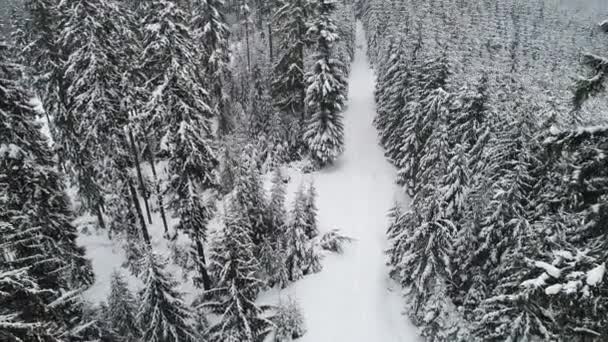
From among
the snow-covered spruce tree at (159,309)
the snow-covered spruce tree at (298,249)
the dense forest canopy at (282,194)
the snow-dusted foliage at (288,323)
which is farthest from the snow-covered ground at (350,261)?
the snow-covered spruce tree at (159,309)

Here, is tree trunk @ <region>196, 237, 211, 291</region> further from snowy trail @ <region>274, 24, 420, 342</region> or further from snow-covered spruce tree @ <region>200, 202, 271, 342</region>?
snowy trail @ <region>274, 24, 420, 342</region>

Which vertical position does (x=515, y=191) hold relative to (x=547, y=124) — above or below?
below

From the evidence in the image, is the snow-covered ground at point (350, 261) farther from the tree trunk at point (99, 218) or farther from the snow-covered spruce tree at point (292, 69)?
the snow-covered spruce tree at point (292, 69)

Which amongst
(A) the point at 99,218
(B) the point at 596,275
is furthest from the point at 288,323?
(A) the point at 99,218

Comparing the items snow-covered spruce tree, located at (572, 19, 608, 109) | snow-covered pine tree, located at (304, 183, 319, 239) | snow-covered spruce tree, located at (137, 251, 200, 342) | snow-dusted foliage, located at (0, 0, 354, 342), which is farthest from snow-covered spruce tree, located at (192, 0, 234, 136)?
snow-covered spruce tree, located at (572, 19, 608, 109)

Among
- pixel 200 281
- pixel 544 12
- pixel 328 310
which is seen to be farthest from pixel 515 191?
pixel 544 12

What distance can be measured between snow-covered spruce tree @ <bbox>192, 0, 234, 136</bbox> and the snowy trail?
11309 mm

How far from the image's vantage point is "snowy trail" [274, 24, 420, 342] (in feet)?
59.5

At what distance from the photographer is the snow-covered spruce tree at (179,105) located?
1666 cm

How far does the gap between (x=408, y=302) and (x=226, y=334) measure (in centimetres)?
905

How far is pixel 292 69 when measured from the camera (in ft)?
105

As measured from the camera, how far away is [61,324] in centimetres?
862

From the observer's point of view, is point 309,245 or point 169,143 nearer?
point 169,143

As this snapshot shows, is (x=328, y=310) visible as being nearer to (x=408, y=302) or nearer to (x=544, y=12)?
(x=408, y=302)
